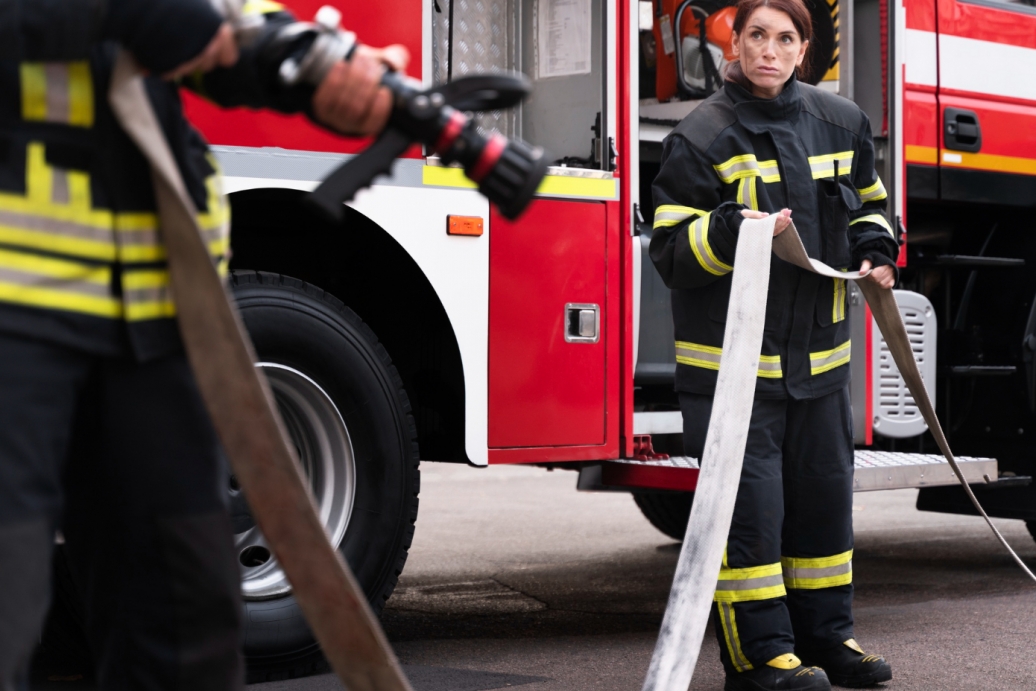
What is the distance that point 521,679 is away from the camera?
3.65 m

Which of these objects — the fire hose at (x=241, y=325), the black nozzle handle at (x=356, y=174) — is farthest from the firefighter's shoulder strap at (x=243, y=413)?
the black nozzle handle at (x=356, y=174)

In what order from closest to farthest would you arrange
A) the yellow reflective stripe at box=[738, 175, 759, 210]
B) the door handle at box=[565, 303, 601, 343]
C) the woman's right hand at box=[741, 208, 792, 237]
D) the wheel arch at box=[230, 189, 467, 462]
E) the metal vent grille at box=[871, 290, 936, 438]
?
the woman's right hand at box=[741, 208, 792, 237]
the yellow reflective stripe at box=[738, 175, 759, 210]
the wheel arch at box=[230, 189, 467, 462]
the door handle at box=[565, 303, 601, 343]
the metal vent grille at box=[871, 290, 936, 438]

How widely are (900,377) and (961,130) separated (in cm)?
97

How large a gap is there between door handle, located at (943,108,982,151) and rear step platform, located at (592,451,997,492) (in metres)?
1.17

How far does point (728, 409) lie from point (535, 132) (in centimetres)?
158

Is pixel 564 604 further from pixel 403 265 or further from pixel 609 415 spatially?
pixel 403 265

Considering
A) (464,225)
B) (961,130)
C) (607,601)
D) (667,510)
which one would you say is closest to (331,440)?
(464,225)

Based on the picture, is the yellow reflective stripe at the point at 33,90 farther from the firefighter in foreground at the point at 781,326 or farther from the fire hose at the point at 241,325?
the firefighter in foreground at the point at 781,326

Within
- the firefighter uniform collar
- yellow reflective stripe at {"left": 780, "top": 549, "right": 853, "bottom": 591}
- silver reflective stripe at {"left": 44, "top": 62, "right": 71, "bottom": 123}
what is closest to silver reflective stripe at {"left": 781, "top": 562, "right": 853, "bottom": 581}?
yellow reflective stripe at {"left": 780, "top": 549, "right": 853, "bottom": 591}

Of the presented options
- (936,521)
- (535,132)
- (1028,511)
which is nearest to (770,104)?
(535,132)

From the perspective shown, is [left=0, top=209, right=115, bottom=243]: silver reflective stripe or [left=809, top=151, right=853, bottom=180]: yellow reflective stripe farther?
[left=809, top=151, right=853, bottom=180]: yellow reflective stripe

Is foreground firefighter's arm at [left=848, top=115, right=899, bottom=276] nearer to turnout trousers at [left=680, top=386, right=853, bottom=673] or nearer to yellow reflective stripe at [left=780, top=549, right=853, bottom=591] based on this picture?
turnout trousers at [left=680, top=386, right=853, bottom=673]

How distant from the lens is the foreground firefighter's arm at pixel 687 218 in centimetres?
336

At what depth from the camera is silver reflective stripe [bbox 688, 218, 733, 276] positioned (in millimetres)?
3352
